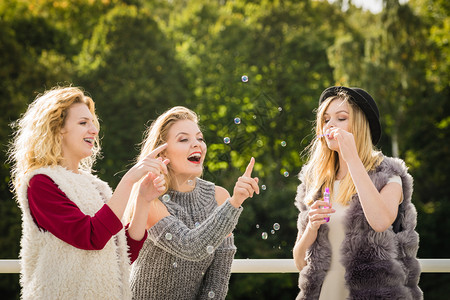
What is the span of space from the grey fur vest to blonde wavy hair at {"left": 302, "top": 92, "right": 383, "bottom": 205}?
72 mm

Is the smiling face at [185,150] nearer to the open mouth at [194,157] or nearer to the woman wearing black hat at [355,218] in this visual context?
the open mouth at [194,157]

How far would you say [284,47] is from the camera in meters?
22.1

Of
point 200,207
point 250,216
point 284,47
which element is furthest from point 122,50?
point 200,207

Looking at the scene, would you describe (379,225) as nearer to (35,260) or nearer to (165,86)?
(35,260)

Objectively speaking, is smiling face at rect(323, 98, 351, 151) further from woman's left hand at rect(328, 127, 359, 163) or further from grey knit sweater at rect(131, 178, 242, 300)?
grey knit sweater at rect(131, 178, 242, 300)

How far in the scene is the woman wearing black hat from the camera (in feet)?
9.66

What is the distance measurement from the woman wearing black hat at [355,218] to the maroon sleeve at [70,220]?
104cm

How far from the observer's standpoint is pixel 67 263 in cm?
270

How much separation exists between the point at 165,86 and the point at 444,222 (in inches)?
409

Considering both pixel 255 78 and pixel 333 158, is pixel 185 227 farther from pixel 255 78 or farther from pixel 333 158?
pixel 255 78

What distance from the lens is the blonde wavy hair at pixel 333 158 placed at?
10.5 ft

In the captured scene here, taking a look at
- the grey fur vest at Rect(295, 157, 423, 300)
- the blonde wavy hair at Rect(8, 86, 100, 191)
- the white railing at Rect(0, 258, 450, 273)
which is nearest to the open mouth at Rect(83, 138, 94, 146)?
the blonde wavy hair at Rect(8, 86, 100, 191)

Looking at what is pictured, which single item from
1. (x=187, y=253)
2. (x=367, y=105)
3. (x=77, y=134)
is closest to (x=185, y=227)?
(x=187, y=253)

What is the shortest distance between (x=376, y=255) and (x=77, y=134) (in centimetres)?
163
